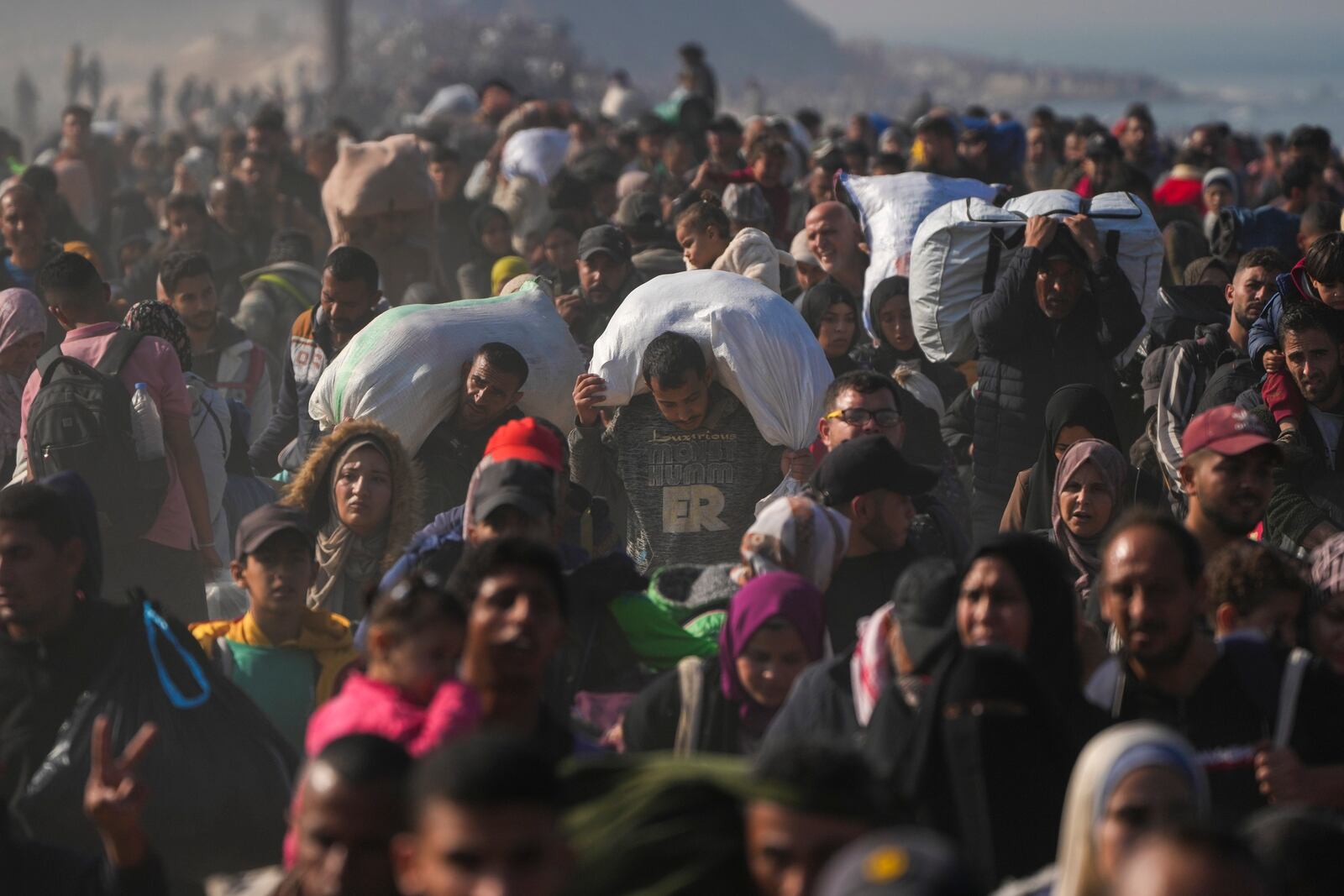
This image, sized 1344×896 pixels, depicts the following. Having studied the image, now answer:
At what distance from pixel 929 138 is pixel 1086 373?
3.90 m

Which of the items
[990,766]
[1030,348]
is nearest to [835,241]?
[1030,348]

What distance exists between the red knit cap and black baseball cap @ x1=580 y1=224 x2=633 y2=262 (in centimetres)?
271

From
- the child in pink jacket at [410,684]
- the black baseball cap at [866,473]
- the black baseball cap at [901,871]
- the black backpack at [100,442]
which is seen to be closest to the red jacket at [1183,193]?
the black baseball cap at [866,473]

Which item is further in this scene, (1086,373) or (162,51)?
(162,51)

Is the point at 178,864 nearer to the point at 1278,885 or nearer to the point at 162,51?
the point at 1278,885

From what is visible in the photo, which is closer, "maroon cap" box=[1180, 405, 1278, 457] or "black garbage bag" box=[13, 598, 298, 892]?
"black garbage bag" box=[13, 598, 298, 892]

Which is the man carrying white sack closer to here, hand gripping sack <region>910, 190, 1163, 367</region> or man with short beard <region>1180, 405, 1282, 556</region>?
hand gripping sack <region>910, 190, 1163, 367</region>

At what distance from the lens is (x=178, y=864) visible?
444 centimetres

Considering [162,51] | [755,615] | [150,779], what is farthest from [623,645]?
[162,51]

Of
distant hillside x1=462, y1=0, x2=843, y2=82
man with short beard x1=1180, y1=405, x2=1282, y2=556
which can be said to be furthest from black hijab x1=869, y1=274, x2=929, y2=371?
distant hillside x1=462, y1=0, x2=843, y2=82

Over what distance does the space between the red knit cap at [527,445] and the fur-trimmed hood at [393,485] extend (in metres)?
0.52

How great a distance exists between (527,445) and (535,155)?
23.0ft

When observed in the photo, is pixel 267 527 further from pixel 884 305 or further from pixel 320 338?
pixel 884 305

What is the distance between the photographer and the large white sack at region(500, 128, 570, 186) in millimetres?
11972
